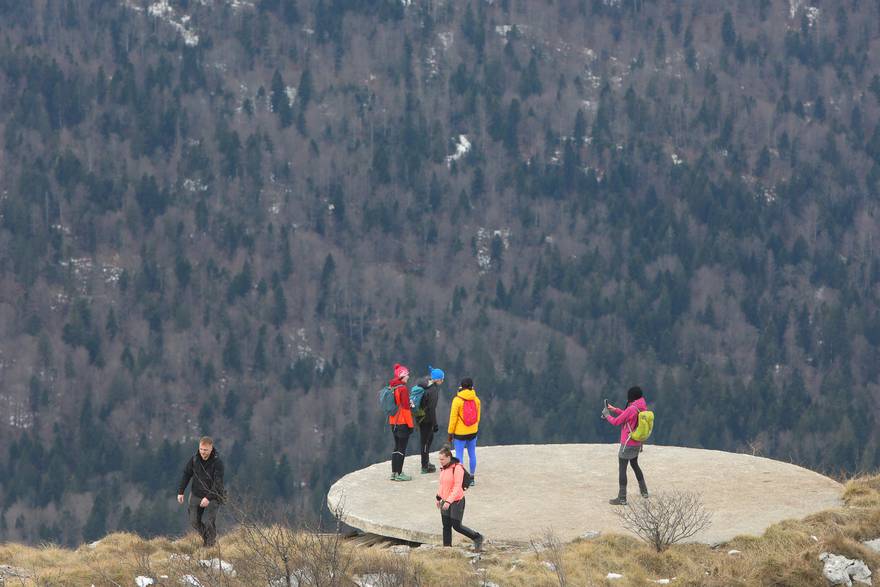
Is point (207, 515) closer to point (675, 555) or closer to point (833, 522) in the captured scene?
point (675, 555)

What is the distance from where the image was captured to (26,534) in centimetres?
14488

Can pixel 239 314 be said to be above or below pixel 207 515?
below

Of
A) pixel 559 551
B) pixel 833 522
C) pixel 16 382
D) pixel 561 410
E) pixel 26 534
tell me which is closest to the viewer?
pixel 559 551

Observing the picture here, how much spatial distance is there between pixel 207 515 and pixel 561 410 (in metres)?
147

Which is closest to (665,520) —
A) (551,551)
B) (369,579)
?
(551,551)

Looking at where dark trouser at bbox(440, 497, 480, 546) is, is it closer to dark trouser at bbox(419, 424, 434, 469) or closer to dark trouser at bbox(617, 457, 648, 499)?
dark trouser at bbox(617, 457, 648, 499)

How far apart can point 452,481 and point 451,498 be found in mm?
264

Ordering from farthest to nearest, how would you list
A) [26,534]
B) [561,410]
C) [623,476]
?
1. [561,410]
2. [26,534]
3. [623,476]

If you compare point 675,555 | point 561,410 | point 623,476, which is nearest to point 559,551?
point 675,555

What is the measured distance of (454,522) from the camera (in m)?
19.9

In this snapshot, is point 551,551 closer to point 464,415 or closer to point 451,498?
point 451,498

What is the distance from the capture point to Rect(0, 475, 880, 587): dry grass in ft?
60.4

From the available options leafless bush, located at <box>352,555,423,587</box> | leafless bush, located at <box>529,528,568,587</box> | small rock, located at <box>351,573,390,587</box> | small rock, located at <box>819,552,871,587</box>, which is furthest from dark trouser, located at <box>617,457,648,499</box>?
small rock, located at <box>351,573,390,587</box>

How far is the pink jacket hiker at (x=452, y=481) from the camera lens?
1956 centimetres
